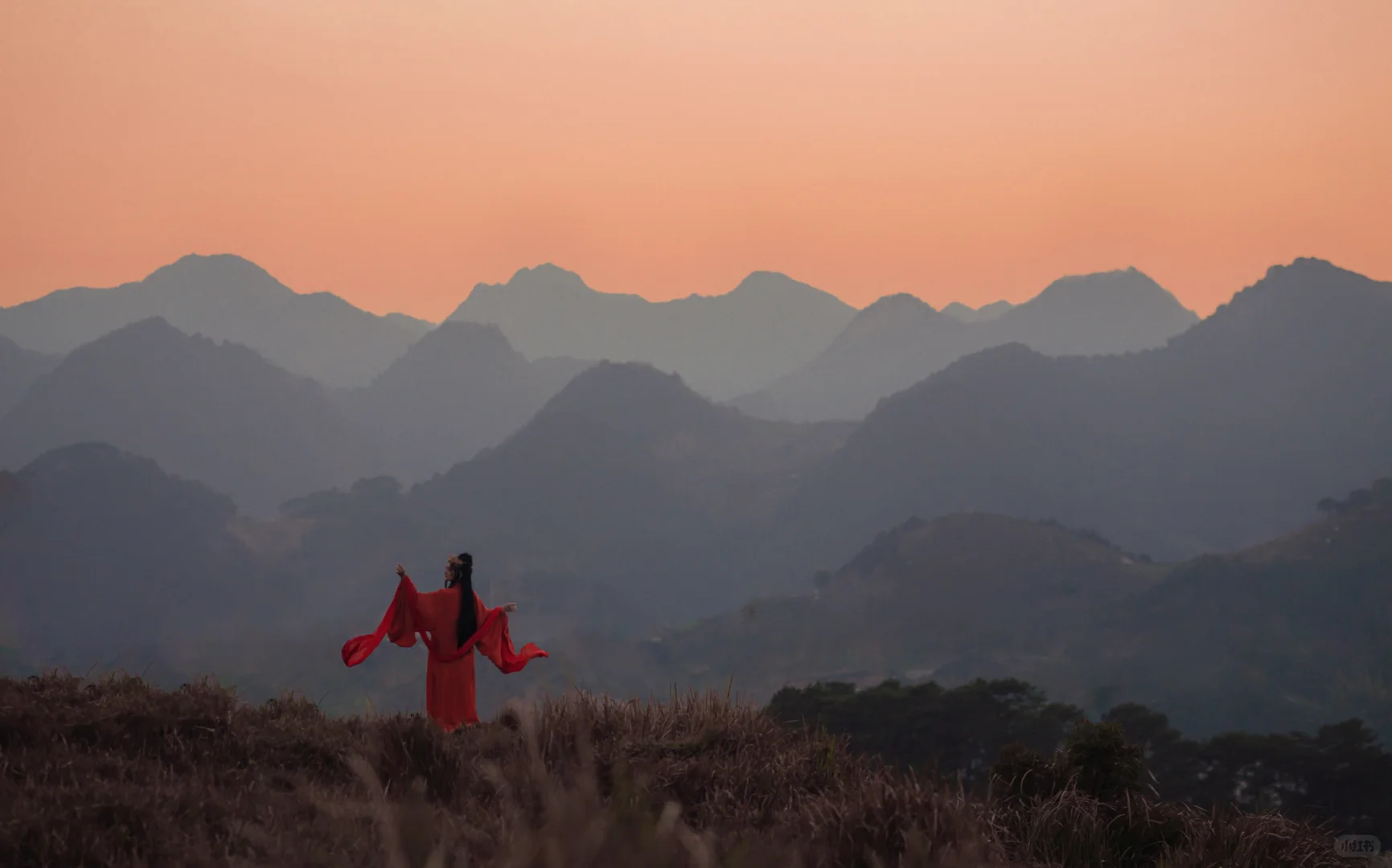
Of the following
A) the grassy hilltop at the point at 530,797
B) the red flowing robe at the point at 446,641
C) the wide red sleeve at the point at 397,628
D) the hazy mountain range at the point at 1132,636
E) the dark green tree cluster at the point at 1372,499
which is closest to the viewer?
the grassy hilltop at the point at 530,797

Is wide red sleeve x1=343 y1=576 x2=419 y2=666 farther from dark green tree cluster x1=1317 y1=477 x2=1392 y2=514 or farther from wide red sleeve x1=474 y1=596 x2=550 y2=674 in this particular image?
dark green tree cluster x1=1317 y1=477 x2=1392 y2=514

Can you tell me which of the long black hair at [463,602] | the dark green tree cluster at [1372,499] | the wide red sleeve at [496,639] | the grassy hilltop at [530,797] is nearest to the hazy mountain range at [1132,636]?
the dark green tree cluster at [1372,499]

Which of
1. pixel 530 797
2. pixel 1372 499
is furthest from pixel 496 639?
pixel 1372 499

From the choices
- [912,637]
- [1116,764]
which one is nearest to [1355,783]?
[1116,764]

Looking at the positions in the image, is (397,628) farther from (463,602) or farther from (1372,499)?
(1372,499)

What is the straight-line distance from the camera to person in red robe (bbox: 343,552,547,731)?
37.7 ft

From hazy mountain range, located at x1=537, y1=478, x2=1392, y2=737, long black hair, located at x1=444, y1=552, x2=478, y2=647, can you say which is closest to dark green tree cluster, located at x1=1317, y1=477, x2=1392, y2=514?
hazy mountain range, located at x1=537, y1=478, x2=1392, y2=737

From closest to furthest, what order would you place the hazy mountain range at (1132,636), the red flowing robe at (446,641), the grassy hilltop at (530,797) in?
the grassy hilltop at (530,797), the red flowing robe at (446,641), the hazy mountain range at (1132,636)

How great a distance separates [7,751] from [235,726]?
1.46 meters

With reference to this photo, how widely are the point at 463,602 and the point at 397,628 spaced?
0.75 m

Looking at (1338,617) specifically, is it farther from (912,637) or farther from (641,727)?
(641,727)

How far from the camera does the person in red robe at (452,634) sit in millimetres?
11500

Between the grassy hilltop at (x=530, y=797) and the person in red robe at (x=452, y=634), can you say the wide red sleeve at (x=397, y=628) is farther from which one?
the grassy hilltop at (x=530, y=797)

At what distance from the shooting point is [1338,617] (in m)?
161
